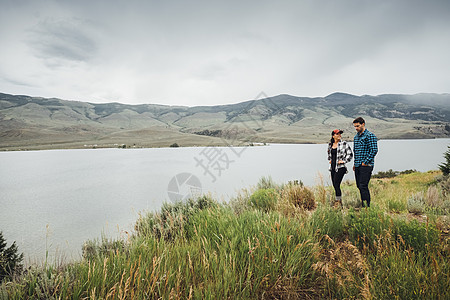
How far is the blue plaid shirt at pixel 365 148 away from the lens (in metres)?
4.88

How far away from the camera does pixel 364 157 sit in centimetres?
503

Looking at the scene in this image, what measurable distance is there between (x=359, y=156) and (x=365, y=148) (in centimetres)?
24

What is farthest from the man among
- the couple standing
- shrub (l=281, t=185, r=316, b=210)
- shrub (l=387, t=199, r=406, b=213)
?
shrub (l=281, t=185, r=316, b=210)

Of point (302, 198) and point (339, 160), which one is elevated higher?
point (339, 160)

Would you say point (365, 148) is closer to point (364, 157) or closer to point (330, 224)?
point (364, 157)

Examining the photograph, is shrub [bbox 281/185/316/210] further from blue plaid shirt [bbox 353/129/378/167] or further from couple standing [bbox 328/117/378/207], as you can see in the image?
blue plaid shirt [bbox 353/129/378/167]

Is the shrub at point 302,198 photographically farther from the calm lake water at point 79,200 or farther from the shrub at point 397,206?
the shrub at point 397,206

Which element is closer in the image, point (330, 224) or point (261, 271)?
point (261, 271)

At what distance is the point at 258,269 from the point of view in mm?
2182

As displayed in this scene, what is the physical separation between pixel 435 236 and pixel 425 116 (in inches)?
9582

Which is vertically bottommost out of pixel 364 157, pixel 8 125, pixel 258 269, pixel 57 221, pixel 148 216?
pixel 57 221

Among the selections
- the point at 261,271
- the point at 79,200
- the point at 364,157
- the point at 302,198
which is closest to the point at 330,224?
the point at 261,271

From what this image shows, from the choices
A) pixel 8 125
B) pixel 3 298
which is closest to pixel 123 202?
pixel 3 298

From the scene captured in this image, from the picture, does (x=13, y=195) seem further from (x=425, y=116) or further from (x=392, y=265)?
(x=425, y=116)
